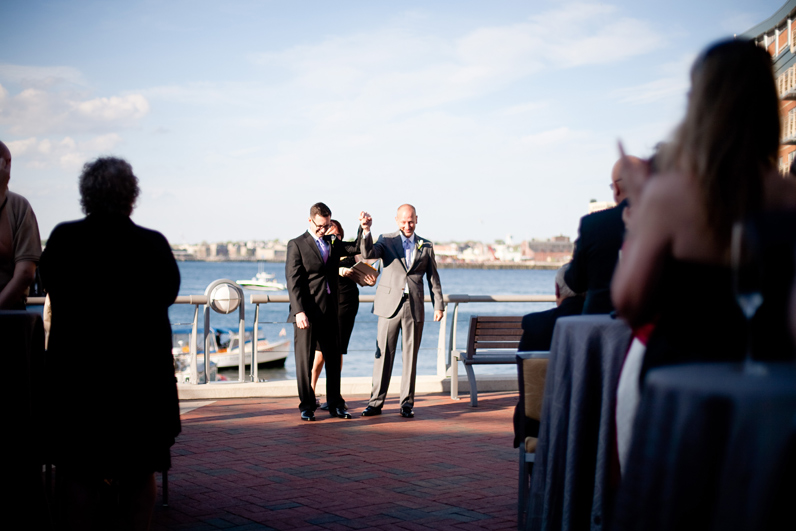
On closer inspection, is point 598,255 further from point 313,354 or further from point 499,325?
point 499,325

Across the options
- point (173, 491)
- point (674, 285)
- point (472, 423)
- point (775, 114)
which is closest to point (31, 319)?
point (173, 491)

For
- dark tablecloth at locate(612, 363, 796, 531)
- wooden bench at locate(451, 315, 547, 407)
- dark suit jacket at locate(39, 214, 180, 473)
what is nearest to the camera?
dark tablecloth at locate(612, 363, 796, 531)

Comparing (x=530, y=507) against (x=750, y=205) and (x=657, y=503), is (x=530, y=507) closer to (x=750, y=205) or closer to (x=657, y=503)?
(x=657, y=503)

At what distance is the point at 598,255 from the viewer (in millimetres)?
3275

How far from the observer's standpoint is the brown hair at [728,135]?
1.81 meters

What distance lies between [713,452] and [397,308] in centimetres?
567

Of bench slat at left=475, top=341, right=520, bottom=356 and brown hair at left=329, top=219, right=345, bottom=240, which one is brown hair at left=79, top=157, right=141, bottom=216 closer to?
brown hair at left=329, top=219, right=345, bottom=240

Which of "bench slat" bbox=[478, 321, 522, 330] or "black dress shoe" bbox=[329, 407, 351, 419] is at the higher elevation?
"bench slat" bbox=[478, 321, 522, 330]

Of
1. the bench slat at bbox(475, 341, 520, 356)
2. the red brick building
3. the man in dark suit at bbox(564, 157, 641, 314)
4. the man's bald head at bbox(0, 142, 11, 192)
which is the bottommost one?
the bench slat at bbox(475, 341, 520, 356)

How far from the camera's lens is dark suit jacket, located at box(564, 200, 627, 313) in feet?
10.7

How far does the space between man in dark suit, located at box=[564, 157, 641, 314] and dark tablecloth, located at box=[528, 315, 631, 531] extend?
26 centimetres

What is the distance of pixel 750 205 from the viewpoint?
1.83 m

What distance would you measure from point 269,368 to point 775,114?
1406 inches

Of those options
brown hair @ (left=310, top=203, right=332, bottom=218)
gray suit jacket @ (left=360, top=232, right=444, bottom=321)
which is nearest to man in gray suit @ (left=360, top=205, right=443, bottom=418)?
gray suit jacket @ (left=360, top=232, right=444, bottom=321)
